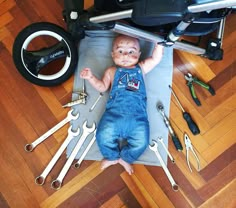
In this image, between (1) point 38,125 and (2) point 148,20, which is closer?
(2) point 148,20

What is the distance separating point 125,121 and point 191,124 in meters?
0.25

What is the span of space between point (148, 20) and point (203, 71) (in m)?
0.52

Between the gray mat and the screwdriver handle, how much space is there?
71 mm

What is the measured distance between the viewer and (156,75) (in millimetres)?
1145

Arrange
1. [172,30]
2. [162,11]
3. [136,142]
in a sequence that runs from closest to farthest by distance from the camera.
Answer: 1. [162,11]
2. [172,30]
3. [136,142]

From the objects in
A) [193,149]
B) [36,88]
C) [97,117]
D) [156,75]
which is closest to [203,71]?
[156,75]

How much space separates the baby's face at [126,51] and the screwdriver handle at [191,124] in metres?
0.28

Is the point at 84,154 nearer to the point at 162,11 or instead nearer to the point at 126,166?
the point at 126,166

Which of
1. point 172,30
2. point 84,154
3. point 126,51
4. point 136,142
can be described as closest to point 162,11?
point 172,30

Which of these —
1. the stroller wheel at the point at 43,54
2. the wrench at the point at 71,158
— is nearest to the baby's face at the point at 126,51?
the stroller wheel at the point at 43,54

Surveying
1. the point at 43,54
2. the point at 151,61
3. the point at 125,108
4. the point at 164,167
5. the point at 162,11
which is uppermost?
the point at 162,11

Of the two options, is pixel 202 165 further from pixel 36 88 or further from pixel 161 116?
pixel 36 88

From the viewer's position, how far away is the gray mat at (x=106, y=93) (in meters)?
1.10

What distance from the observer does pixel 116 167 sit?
3.57 ft
